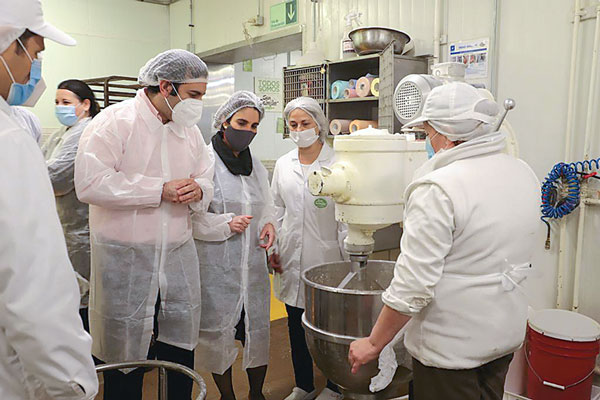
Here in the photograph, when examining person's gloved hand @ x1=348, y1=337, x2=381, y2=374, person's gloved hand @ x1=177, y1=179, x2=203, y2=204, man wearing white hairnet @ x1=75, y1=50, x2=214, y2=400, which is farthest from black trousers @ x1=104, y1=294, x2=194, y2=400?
person's gloved hand @ x1=348, y1=337, x2=381, y2=374

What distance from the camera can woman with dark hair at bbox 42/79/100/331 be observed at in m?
2.36

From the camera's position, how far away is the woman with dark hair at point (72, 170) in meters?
2.36

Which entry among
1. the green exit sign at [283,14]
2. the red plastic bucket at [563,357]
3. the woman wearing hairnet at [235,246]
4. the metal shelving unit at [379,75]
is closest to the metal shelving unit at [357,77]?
the metal shelving unit at [379,75]

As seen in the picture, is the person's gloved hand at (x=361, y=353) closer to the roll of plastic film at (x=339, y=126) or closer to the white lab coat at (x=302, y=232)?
the white lab coat at (x=302, y=232)

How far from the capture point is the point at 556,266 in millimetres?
2436

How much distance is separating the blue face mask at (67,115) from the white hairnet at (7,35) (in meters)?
1.77

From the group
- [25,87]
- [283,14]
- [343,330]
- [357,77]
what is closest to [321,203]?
[343,330]

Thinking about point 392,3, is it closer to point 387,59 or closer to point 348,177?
point 387,59

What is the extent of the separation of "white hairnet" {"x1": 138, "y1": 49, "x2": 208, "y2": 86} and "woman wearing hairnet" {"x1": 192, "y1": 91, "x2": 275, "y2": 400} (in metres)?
0.36

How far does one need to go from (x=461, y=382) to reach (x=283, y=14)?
10.7 ft

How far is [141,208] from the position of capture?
1.71 metres

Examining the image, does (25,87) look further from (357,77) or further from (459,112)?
(357,77)

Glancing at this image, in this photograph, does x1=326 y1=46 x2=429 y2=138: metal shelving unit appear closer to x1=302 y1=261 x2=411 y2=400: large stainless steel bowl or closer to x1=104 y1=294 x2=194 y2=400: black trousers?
x1=302 y1=261 x2=411 y2=400: large stainless steel bowl

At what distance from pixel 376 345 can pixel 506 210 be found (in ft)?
1.62
